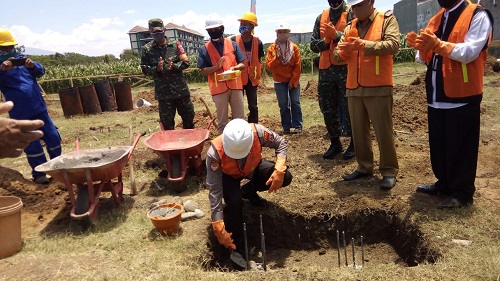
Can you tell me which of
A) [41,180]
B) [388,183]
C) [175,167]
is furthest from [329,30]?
[41,180]

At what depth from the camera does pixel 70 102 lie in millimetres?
11383

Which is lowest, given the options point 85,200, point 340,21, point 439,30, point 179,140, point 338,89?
point 85,200

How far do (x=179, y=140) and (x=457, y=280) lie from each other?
360 cm

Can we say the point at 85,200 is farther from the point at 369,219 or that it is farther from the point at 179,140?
the point at 369,219

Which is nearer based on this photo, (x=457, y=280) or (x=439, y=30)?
(x=457, y=280)

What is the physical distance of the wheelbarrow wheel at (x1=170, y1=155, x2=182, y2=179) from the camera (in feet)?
15.1

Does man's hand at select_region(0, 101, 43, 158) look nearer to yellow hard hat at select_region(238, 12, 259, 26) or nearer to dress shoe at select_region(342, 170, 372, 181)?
dress shoe at select_region(342, 170, 372, 181)

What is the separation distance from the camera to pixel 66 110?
11.5 meters

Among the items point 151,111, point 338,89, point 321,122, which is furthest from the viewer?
point 151,111

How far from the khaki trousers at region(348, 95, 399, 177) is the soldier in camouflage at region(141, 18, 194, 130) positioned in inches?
95.2

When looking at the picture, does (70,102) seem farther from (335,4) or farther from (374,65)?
(374,65)

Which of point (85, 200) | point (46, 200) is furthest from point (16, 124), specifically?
point (46, 200)

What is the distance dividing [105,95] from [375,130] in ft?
32.9

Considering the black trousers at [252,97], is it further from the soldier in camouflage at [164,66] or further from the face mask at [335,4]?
the face mask at [335,4]
